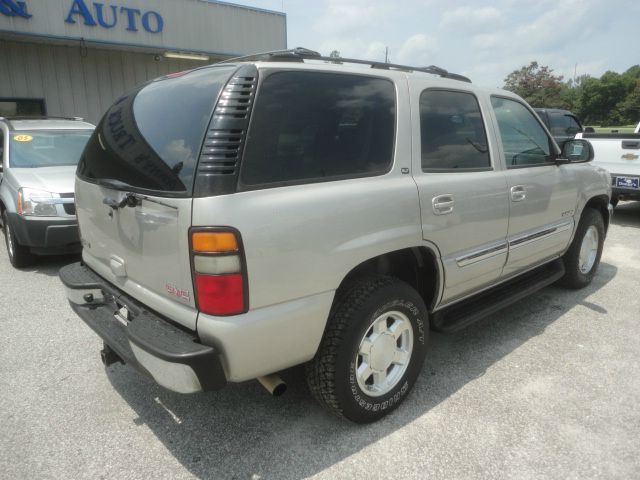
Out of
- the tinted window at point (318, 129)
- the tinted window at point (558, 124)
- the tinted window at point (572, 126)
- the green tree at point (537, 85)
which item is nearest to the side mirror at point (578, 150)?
the tinted window at point (318, 129)

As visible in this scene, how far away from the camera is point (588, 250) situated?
4.63 meters

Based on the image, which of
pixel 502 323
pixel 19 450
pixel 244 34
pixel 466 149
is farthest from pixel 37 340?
pixel 244 34

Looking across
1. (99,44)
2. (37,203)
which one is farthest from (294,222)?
(99,44)

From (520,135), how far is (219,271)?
2775 mm

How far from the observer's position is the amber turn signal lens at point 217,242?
187cm

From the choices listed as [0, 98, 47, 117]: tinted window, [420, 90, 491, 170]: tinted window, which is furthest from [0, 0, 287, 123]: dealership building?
[420, 90, 491, 170]: tinted window

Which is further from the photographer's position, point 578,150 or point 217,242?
point 578,150

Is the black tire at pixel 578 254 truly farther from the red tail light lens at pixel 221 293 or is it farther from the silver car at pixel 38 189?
the silver car at pixel 38 189

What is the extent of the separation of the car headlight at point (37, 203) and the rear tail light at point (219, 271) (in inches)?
153

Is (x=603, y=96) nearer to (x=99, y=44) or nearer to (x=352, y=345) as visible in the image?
(x=99, y=44)

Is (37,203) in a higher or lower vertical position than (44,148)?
lower

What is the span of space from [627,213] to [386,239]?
8460mm

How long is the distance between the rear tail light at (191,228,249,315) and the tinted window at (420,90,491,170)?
132 cm

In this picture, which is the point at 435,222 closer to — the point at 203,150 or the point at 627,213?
the point at 203,150
